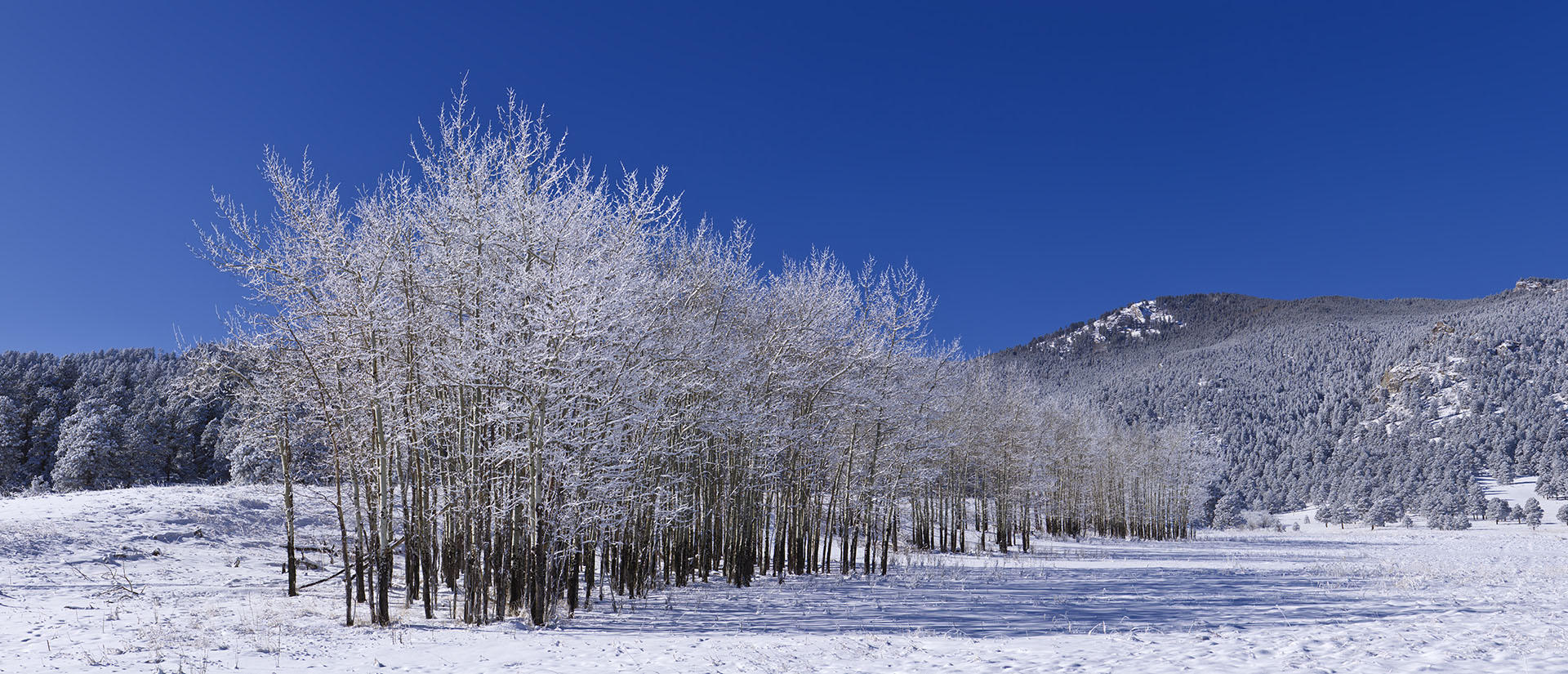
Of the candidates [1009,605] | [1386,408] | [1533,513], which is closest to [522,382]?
[1009,605]

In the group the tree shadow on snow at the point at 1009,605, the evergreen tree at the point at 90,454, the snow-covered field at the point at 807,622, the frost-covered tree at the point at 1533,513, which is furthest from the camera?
the frost-covered tree at the point at 1533,513

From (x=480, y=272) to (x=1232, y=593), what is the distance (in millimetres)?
18380

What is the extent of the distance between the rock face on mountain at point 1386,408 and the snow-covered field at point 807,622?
70.7 metres

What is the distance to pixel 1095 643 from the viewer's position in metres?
11.5

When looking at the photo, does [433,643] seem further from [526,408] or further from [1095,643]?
[1095,643]

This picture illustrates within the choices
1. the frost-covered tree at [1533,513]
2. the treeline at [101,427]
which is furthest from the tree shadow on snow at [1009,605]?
the frost-covered tree at [1533,513]

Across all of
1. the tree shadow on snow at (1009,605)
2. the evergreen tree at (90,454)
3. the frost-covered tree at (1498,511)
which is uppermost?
the evergreen tree at (90,454)

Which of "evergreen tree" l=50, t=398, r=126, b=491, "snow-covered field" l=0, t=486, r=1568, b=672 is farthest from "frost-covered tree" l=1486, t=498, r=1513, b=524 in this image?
"evergreen tree" l=50, t=398, r=126, b=491

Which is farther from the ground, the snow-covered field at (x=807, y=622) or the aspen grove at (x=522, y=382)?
the aspen grove at (x=522, y=382)

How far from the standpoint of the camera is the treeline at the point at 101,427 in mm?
60188

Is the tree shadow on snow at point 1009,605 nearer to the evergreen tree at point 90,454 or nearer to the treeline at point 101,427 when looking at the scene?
the treeline at point 101,427

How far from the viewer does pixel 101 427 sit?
2381 inches

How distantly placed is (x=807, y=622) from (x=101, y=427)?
232ft

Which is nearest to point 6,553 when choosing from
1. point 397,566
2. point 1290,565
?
point 397,566
